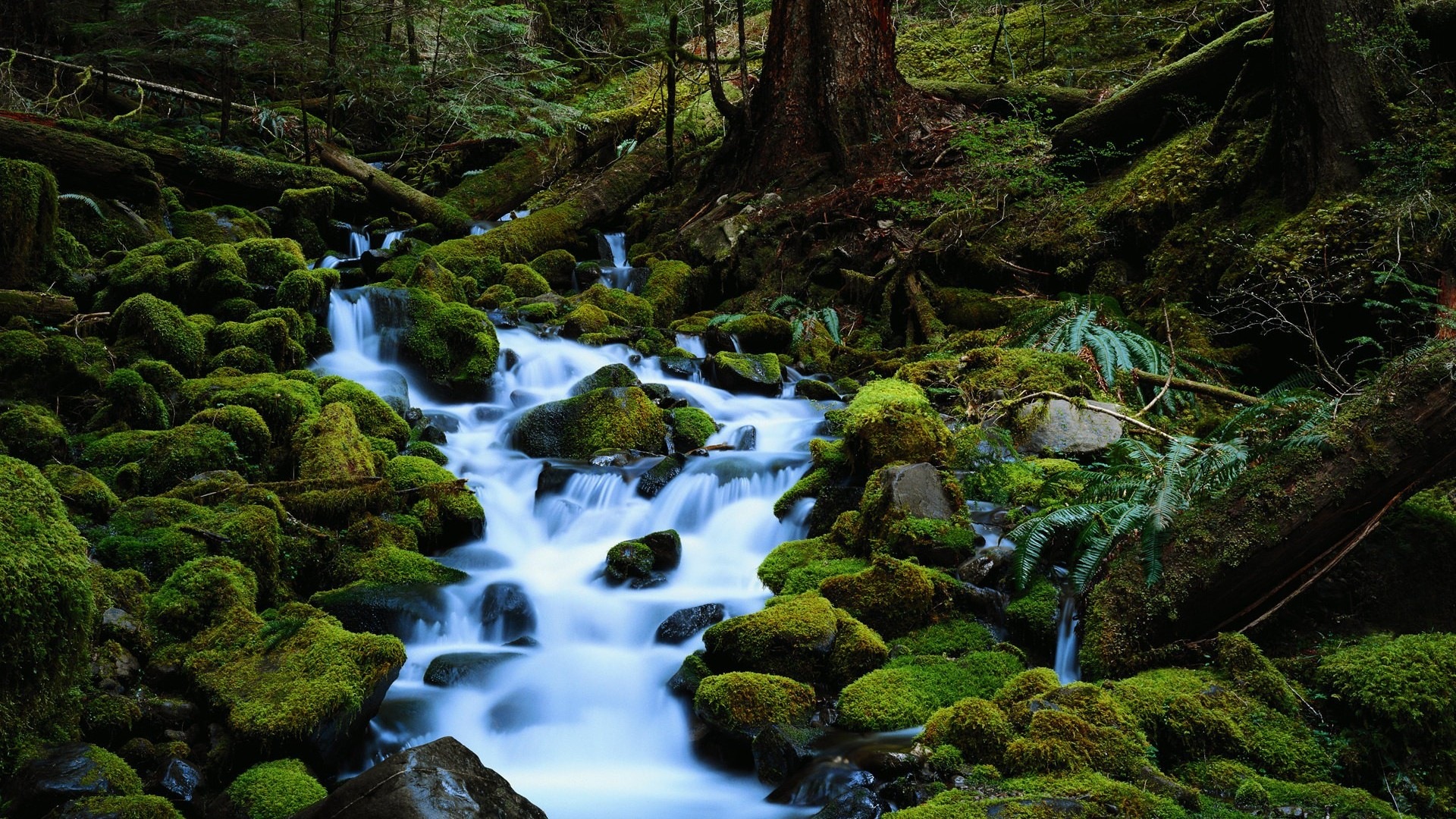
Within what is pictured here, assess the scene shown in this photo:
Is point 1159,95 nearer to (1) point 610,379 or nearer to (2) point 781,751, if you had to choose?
(1) point 610,379

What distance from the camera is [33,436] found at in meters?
6.32

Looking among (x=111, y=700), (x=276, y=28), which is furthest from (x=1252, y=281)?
(x=276, y=28)

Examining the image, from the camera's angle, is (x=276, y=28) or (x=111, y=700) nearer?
(x=111, y=700)

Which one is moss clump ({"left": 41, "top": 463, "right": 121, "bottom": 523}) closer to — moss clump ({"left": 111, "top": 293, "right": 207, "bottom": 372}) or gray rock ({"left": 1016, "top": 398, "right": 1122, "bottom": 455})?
moss clump ({"left": 111, "top": 293, "right": 207, "bottom": 372})

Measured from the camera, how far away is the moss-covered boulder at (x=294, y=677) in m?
4.27

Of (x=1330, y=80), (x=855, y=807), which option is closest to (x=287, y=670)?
(x=855, y=807)

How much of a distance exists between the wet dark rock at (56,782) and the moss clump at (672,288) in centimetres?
905

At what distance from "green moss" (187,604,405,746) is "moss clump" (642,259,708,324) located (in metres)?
7.81

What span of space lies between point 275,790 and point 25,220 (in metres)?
7.52

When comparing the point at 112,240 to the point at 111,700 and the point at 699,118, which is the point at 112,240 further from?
the point at 699,118

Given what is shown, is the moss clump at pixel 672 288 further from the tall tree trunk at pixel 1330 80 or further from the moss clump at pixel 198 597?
the moss clump at pixel 198 597

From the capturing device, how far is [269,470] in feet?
22.7

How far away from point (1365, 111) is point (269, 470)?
929 centimetres

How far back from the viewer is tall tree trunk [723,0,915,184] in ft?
43.2
